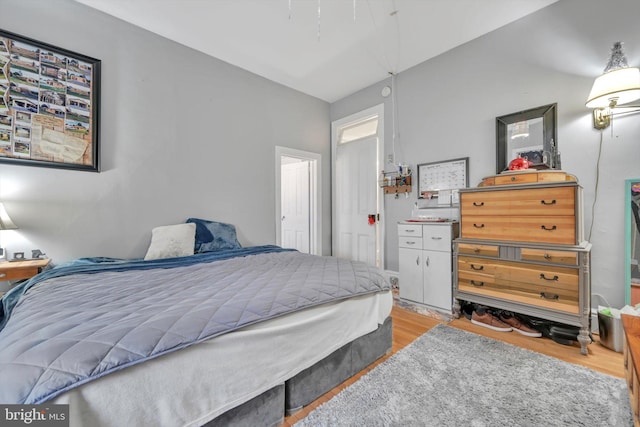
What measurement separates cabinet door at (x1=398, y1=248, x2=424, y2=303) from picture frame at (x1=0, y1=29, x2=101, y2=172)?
3.17 m

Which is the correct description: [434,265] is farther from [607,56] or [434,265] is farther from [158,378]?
[158,378]

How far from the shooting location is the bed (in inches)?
29.0

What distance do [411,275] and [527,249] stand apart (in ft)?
3.53

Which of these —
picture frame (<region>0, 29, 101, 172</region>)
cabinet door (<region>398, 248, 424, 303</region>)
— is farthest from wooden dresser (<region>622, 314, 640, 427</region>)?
picture frame (<region>0, 29, 101, 172</region>)

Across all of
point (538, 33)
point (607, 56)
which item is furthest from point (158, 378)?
point (538, 33)

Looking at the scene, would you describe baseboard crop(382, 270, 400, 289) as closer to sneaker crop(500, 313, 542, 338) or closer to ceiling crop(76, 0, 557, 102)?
sneaker crop(500, 313, 542, 338)

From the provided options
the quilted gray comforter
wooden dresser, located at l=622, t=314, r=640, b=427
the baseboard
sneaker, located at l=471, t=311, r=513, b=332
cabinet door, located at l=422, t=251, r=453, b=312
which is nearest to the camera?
the quilted gray comforter

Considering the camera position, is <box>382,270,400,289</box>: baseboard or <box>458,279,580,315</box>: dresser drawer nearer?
<box>458,279,580,315</box>: dresser drawer

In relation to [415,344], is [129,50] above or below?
above

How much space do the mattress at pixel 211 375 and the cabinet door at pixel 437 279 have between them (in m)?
1.55

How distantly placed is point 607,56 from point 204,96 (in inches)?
147

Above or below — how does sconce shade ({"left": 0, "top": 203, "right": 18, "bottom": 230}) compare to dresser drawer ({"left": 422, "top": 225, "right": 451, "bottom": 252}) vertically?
above

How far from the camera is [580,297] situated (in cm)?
186

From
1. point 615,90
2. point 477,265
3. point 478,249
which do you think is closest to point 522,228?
point 478,249
